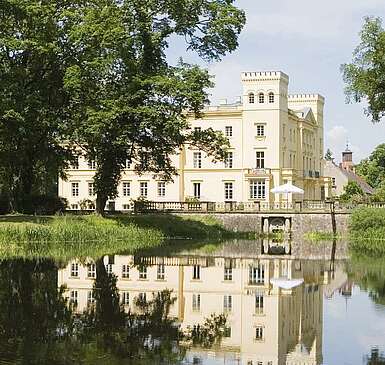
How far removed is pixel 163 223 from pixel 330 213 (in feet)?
36.0

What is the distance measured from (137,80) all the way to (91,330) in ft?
78.2

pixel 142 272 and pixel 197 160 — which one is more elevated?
pixel 197 160

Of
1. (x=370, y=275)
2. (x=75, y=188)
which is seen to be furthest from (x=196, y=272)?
(x=75, y=188)

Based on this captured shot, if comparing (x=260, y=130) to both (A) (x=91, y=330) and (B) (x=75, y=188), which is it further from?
(A) (x=91, y=330)

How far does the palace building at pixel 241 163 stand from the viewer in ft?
191

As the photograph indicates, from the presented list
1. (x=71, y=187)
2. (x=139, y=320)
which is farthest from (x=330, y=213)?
(x=139, y=320)

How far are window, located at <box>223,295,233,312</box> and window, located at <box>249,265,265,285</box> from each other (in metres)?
2.61

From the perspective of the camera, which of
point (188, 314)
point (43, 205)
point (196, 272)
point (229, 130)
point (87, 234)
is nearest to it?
point (188, 314)

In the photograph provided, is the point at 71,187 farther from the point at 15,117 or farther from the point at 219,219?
the point at 15,117

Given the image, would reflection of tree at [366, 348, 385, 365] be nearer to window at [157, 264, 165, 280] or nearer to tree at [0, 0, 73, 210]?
window at [157, 264, 165, 280]

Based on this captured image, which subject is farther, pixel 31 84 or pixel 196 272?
Result: pixel 31 84

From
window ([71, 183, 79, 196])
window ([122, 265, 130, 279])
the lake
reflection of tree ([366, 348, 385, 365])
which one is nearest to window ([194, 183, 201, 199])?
window ([71, 183, 79, 196])

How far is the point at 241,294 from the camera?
15.4 m

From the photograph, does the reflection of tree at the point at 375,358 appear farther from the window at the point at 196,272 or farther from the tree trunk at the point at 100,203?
the tree trunk at the point at 100,203
